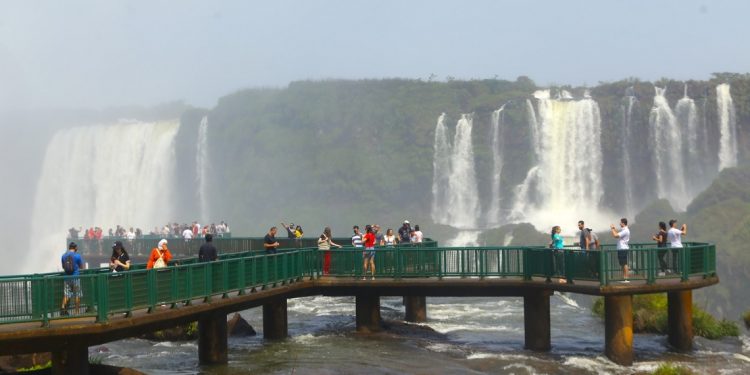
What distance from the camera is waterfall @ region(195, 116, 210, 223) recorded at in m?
102

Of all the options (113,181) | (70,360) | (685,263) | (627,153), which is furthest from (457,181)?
(70,360)

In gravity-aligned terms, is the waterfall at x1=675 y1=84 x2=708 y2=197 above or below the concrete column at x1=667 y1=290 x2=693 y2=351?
above

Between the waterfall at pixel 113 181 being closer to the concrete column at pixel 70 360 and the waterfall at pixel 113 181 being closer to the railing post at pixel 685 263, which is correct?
the railing post at pixel 685 263

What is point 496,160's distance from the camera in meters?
89.0

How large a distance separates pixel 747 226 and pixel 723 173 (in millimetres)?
10325

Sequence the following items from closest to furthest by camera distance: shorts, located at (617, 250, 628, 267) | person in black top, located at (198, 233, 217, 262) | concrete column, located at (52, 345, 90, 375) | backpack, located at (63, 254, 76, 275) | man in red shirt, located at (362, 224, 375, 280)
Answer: concrete column, located at (52, 345, 90, 375)
backpack, located at (63, 254, 76, 275)
person in black top, located at (198, 233, 217, 262)
shorts, located at (617, 250, 628, 267)
man in red shirt, located at (362, 224, 375, 280)

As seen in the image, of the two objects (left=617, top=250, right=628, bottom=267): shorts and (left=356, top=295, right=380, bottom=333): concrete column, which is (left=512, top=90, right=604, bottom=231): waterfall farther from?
(left=617, top=250, right=628, bottom=267): shorts

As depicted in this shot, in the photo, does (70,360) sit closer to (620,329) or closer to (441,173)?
(620,329)

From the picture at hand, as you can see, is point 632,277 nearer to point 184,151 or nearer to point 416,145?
point 416,145

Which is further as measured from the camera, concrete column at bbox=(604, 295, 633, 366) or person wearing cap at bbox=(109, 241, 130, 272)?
concrete column at bbox=(604, 295, 633, 366)

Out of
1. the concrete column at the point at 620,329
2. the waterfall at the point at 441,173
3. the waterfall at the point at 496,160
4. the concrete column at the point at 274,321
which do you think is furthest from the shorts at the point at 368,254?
the waterfall at the point at 441,173

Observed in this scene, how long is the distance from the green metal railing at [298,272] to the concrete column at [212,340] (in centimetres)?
83

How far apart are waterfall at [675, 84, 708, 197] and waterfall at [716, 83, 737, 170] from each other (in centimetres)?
163

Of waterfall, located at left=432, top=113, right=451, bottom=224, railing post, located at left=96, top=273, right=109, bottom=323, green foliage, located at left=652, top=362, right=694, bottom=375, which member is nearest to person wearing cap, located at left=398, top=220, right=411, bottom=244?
green foliage, located at left=652, top=362, right=694, bottom=375
